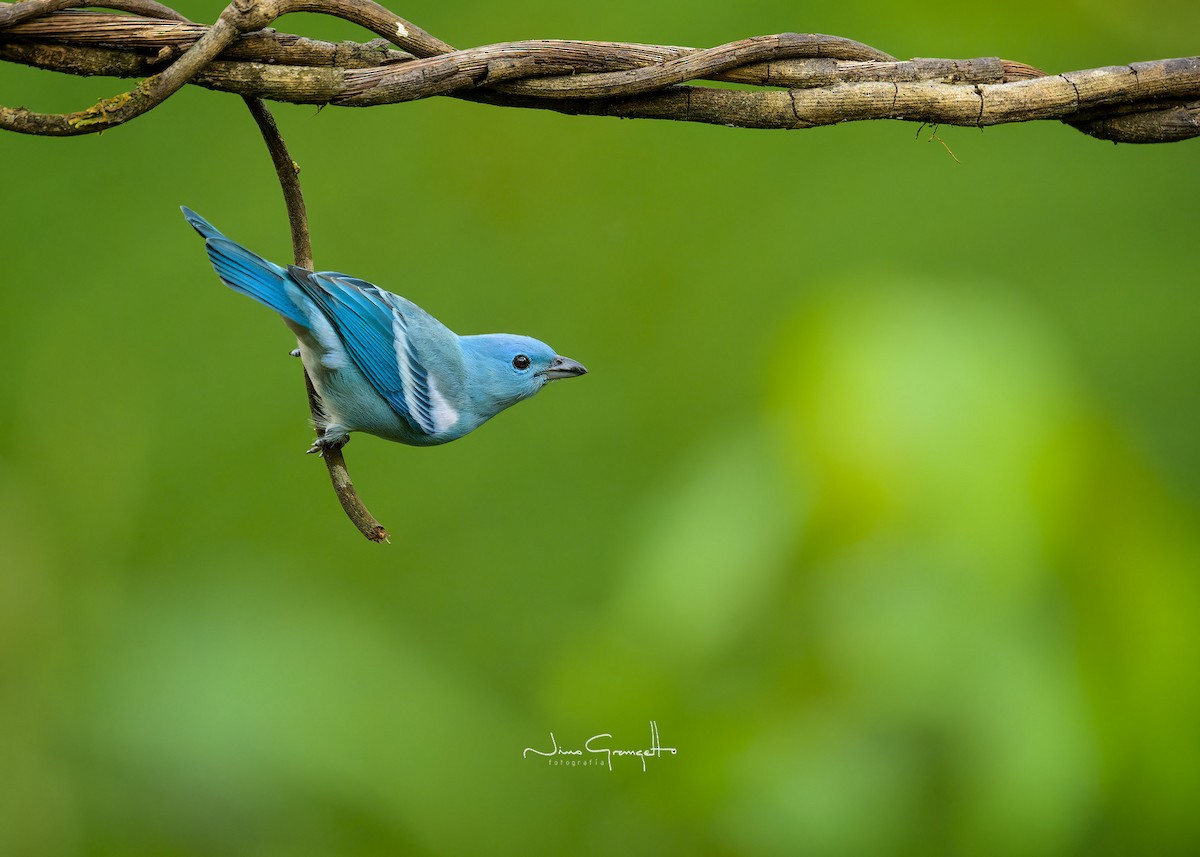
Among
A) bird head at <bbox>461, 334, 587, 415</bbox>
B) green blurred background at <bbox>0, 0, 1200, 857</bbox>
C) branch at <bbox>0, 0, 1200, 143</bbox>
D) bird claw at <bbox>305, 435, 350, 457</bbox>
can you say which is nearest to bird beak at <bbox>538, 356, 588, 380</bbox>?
bird head at <bbox>461, 334, 587, 415</bbox>

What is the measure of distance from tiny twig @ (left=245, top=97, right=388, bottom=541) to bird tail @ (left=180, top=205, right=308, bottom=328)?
11cm

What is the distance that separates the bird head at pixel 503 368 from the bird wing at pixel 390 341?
0.06m

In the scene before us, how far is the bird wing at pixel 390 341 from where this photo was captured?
1.71 metres

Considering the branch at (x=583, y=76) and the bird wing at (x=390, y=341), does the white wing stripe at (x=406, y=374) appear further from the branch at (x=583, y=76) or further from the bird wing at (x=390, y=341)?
the branch at (x=583, y=76)

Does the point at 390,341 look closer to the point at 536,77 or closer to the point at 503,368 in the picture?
the point at 503,368

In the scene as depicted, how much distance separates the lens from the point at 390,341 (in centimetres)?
183

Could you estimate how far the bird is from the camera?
162 cm

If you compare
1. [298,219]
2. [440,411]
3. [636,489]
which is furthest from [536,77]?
[636,489]

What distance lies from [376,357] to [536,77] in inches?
24.1

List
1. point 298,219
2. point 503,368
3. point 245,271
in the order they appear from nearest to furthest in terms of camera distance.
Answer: point 298,219, point 245,271, point 503,368

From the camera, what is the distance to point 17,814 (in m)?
2.44

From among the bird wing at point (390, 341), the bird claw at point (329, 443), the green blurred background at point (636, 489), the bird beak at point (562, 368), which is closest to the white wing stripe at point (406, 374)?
the bird wing at point (390, 341)

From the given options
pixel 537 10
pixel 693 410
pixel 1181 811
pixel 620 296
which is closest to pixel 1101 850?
pixel 1181 811

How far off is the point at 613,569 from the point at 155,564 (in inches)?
46.9
